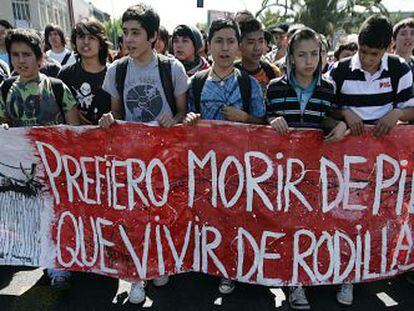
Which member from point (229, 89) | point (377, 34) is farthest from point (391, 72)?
point (229, 89)

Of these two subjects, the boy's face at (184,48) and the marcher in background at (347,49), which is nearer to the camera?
the boy's face at (184,48)

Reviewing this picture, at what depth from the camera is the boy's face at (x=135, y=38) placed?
2842mm

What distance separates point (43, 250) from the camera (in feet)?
9.91

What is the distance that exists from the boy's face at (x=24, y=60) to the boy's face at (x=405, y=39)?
124 inches

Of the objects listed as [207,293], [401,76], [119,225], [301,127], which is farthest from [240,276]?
[401,76]

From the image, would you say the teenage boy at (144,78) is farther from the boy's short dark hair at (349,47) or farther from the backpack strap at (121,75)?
the boy's short dark hair at (349,47)

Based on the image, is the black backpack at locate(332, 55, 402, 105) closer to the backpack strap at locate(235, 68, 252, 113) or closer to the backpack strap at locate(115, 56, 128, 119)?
the backpack strap at locate(235, 68, 252, 113)

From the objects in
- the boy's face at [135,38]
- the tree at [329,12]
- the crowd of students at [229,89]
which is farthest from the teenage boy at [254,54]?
the tree at [329,12]

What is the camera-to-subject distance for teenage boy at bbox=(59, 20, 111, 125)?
331 centimetres

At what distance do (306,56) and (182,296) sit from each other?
1.81 m

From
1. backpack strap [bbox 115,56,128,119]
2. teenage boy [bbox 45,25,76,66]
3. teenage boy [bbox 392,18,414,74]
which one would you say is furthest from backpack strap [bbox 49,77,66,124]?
teenage boy [bbox 392,18,414,74]

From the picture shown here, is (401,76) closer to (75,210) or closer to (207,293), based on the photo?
(207,293)

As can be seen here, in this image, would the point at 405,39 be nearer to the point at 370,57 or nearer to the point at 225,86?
the point at 370,57

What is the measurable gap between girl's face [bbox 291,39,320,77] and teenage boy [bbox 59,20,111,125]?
1451 millimetres
